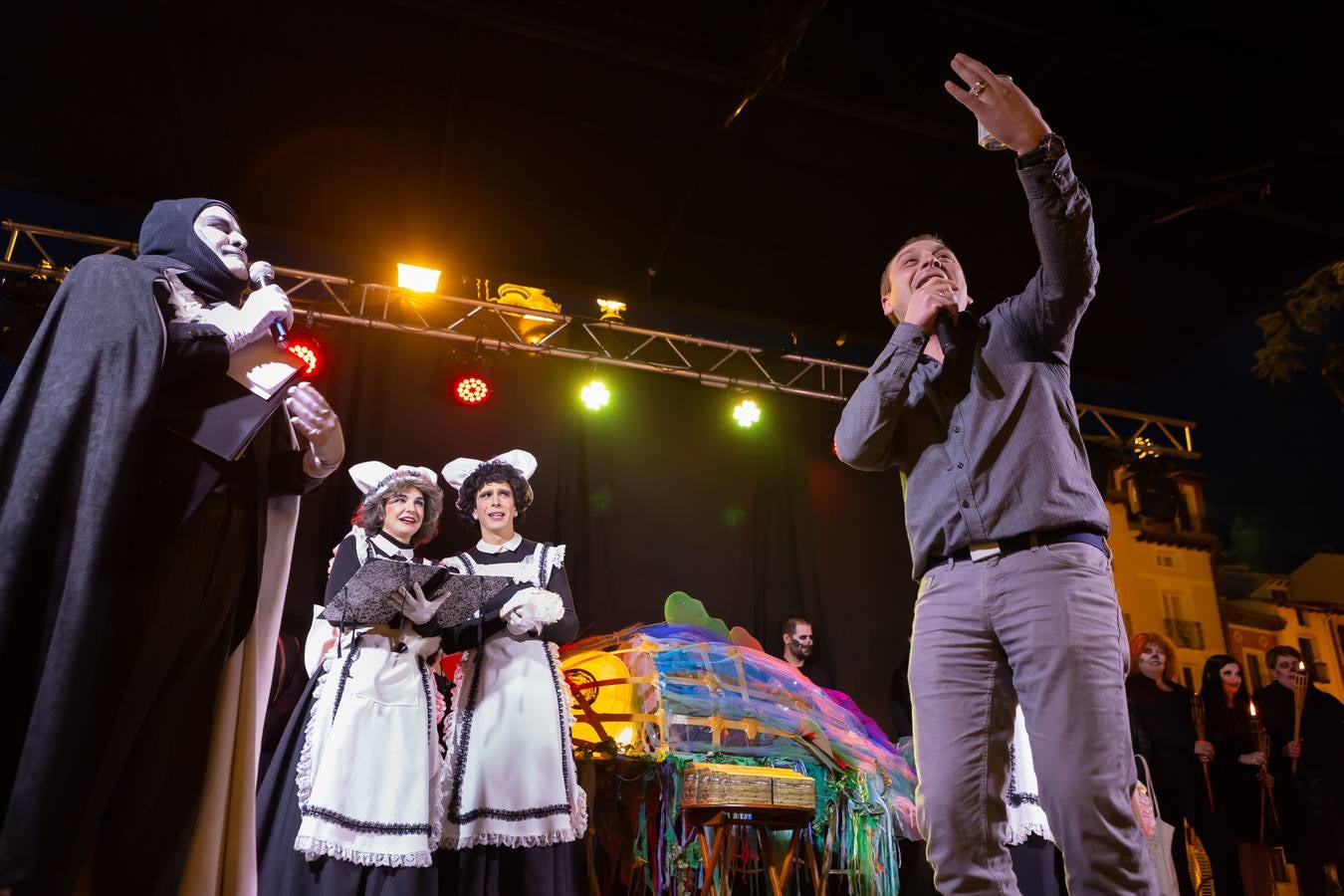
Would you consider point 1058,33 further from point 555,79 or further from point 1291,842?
point 1291,842

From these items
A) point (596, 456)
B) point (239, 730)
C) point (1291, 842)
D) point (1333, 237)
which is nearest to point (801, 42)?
point (596, 456)

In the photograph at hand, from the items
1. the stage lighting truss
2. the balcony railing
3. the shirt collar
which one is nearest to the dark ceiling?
the stage lighting truss

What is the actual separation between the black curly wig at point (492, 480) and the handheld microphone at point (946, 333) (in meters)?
2.55

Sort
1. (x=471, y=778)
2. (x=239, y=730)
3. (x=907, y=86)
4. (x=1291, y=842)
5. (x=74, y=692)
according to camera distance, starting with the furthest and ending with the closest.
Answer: (x=1291, y=842)
(x=907, y=86)
(x=471, y=778)
(x=239, y=730)
(x=74, y=692)

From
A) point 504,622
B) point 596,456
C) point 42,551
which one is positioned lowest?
point 42,551

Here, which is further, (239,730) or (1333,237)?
(1333,237)

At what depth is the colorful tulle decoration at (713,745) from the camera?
4848 mm

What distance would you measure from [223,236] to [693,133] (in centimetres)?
430

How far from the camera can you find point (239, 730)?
1.85m

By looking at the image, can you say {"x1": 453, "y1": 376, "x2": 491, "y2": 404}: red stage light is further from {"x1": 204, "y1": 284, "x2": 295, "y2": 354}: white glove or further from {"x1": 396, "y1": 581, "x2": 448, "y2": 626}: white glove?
{"x1": 204, "y1": 284, "x2": 295, "y2": 354}: white glove

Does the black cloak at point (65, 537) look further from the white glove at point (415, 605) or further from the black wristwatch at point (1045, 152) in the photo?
the white glove at point (415, 605)

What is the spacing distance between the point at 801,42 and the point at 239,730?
4.77m

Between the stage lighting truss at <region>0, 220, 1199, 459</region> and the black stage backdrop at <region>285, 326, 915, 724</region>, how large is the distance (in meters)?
0.19

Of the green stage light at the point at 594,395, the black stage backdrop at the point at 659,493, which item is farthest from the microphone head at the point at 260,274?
the green stage light at the point at 594,395
